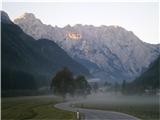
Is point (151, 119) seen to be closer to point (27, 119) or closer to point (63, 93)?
point (27, 119)

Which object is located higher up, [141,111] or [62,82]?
[62,82]

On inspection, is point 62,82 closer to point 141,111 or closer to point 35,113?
point 35,113

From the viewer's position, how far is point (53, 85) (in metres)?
172

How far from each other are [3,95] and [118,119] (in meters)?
145

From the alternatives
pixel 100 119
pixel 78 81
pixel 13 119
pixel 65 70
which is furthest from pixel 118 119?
pixel 78 81

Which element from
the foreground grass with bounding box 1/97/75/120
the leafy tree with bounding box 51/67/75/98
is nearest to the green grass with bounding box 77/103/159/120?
the foreground grass with bounding box 1/97/75/120

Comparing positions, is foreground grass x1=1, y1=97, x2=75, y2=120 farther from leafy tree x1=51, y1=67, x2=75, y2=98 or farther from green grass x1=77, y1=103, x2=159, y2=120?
leafy tree x1=51, y1=67, x2=75, y2=98

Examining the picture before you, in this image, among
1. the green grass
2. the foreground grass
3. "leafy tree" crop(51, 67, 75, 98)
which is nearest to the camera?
the green grass

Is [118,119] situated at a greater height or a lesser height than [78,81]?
lesser

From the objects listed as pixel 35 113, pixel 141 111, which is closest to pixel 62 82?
pixel 35 113

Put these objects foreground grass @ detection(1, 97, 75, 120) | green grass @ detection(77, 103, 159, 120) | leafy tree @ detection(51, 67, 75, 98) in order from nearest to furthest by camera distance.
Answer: green grass @ detection(77, 103, 159, 120), foreground grass @ detection(1, 97, 75, 120), leafy tree @ detection(51, 67, 75, 98)

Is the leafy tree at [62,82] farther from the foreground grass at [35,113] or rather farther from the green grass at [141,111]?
the green grass at [141,111]

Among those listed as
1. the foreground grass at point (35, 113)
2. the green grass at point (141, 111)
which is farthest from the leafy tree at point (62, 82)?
the green grass at point (141, 111)

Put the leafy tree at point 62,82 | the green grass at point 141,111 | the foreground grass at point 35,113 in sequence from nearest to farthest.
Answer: the green grass at point 141,111
the foreground grass at point 35,113
the leafy tree at point 62,82
